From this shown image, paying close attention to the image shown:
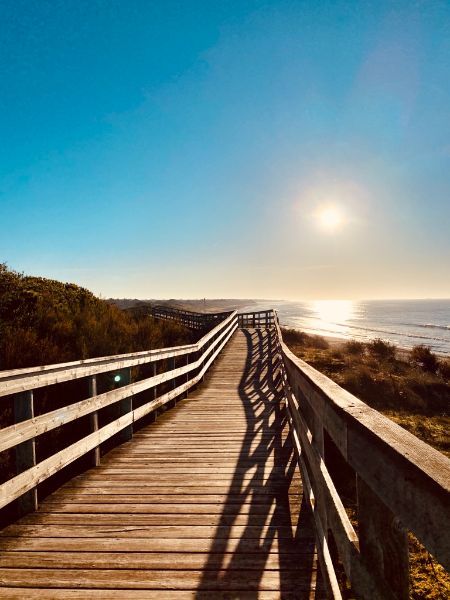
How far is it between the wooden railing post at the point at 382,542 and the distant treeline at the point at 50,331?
7.17 metres

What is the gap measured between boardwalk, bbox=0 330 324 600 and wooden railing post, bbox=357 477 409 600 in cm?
134

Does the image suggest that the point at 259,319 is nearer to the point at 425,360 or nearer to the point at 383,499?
the point at 425,360

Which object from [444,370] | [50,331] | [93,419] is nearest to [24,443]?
[93,419]

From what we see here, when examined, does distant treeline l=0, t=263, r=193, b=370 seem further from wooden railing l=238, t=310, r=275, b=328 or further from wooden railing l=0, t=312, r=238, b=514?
wooden railing l=238, t=310, r=275, b=328

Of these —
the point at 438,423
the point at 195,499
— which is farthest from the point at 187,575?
the point at 438,423

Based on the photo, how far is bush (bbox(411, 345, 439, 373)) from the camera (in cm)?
1948

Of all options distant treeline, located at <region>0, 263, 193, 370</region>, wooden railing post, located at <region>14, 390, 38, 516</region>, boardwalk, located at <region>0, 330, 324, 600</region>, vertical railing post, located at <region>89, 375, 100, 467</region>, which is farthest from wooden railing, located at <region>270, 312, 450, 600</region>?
distant treeline, located at <region>0, 263, 193, 370</region>

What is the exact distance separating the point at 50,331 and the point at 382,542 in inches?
390

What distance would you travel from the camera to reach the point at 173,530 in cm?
316

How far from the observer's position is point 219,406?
8234 mm

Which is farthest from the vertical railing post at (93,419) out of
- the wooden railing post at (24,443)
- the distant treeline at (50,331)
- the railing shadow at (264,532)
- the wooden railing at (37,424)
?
the distant treeline at (50,331)

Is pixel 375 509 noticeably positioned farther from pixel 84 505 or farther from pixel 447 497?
pixel 84 505

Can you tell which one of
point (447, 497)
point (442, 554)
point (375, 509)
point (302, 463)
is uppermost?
point (447, 497)

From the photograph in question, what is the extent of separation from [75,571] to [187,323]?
2369 centimetres
